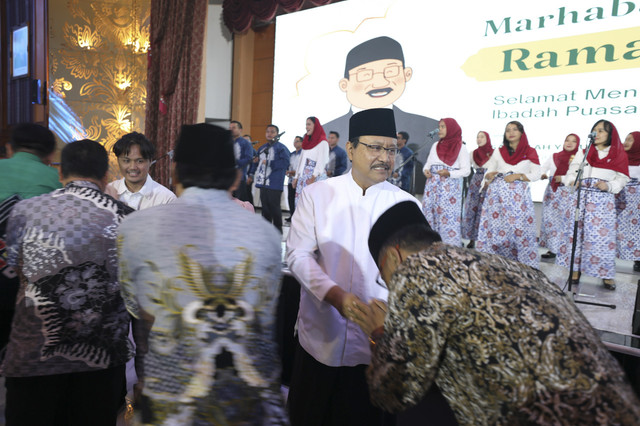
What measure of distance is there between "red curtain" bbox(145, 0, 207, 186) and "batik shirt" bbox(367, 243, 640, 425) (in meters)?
7.99

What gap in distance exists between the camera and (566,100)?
17.5ft

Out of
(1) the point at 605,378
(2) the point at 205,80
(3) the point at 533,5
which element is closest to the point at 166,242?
(1) the point at 605,378

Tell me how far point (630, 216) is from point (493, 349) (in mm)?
5381

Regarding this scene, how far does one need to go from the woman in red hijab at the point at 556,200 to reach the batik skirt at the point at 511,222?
0.40 m

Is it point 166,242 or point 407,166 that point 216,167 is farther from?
point 407,166

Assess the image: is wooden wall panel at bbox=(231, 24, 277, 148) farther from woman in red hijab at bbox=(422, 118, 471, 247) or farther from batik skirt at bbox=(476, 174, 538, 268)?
batik skirt at bbox=(476, 174, 538, 268)

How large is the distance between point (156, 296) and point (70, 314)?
56 centimetres

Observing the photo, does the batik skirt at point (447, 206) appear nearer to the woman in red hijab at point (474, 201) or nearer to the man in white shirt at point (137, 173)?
the woman in red hijab at point (474, 201)

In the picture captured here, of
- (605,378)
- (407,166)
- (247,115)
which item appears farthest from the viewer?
(247,115)

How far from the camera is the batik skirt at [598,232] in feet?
14.1

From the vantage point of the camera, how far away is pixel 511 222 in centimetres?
475

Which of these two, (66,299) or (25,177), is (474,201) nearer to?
(25,177)

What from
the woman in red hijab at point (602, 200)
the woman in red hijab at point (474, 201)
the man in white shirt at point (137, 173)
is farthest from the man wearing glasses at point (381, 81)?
the man in white shirt at point (137, 173)

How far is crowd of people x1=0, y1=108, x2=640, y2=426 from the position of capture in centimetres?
88
